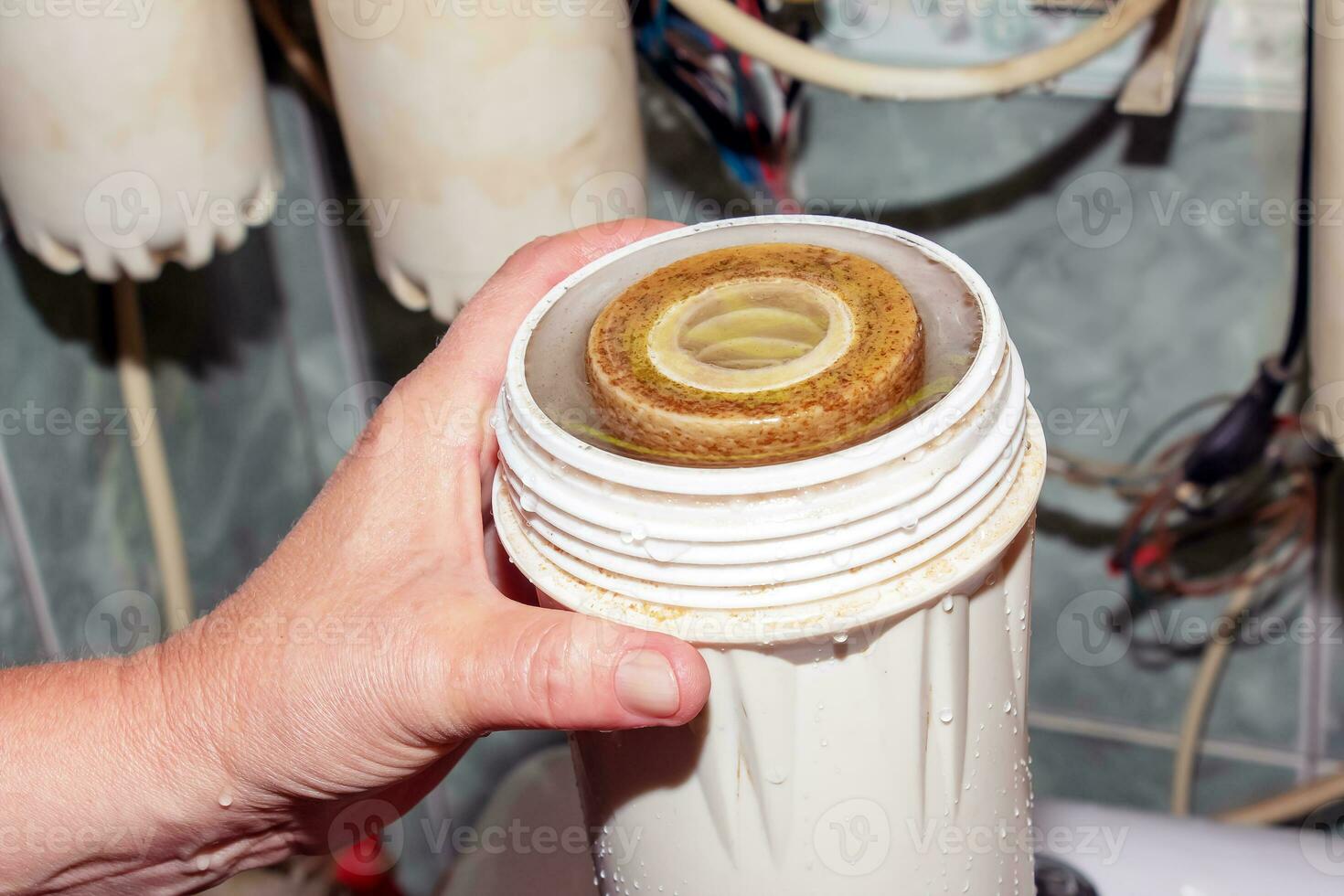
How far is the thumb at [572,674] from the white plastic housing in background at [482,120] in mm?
264

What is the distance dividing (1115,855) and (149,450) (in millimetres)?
640

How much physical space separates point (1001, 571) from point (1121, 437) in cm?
53

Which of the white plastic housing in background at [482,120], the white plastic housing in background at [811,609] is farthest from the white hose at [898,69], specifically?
the white plastic housing in background at [811,609]

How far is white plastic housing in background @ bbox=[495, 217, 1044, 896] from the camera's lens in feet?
1.30

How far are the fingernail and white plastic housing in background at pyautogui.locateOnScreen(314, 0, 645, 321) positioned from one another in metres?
0.32

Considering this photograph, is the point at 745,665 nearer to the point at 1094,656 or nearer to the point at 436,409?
the point at 436,409

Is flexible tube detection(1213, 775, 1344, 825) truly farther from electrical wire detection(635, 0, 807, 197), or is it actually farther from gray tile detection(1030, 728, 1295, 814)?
electrical wire detection(635, 0, 807, 197)

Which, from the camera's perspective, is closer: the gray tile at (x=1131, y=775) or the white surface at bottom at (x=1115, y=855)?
the white surface at bottom at (x=1115, y=855)

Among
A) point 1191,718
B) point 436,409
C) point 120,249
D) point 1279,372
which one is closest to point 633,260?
point 436,409

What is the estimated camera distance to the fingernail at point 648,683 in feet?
1.30

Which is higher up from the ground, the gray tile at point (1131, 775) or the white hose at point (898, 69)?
the white hose at point (898, 69)

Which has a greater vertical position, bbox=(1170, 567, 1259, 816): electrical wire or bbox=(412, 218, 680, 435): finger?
bbox=(412, 218, 680, 435): finger

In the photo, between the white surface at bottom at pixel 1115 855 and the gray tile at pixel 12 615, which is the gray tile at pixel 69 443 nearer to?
the gray tile at pixel 12 615

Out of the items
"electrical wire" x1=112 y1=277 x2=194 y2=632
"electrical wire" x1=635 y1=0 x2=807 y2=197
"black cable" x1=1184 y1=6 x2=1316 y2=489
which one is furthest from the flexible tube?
"electrical wire" x1=112 y1=277 x2=194 y2=632
